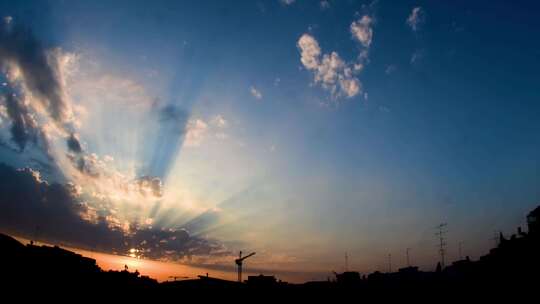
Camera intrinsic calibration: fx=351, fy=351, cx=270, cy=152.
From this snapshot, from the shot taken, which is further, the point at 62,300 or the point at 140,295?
the point at 140,295

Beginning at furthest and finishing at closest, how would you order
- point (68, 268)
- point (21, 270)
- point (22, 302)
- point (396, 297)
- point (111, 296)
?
point (68, 268)
point (111, 296)
point (396, 297)
point (21, 270)
point (22, 302)

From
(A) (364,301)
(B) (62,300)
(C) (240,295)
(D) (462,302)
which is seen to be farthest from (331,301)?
(B) (62,300)

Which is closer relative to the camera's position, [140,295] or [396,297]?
[396,297]

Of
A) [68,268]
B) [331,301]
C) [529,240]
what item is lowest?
[331,301]

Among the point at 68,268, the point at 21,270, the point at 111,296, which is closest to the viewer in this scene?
the point at 21,270

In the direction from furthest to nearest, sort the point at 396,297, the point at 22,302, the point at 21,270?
the point at 396,297 < the point at 21,270 < the point at 22,302

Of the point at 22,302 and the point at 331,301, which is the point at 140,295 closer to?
the point at 22,302

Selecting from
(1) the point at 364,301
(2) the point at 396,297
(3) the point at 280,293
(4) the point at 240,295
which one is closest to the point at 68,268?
(4) the point at 240,295

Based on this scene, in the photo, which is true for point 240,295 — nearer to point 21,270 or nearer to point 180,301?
point 180,301

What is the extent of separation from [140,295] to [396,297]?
3428 cm

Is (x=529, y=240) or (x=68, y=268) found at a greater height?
(x=529, y=240)

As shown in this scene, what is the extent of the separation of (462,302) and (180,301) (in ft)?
113

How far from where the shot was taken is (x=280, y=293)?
1896 inches

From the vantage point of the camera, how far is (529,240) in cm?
4319
